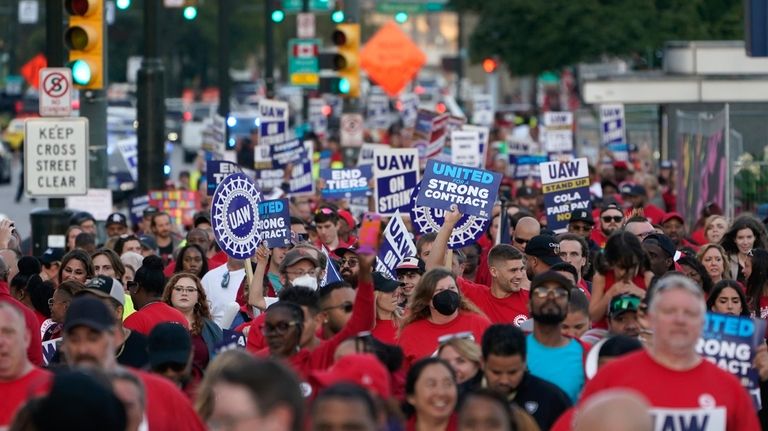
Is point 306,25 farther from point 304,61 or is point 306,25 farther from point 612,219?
point 612,219

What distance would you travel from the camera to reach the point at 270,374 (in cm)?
556

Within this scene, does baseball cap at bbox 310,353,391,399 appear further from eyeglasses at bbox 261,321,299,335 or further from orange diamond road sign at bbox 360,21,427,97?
orange diamond road sign at bbox 360,21,427,97

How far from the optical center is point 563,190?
697 inches

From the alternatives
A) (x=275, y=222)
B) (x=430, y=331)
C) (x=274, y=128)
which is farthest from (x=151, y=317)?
(x=274, y=128)

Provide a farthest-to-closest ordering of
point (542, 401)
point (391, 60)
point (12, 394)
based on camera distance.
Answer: point (391, 60) < point (542, 401) < point (12, 394)

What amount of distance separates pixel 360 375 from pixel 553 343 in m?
1.99

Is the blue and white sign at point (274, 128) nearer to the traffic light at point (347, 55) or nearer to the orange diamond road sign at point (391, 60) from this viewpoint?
the traffic light at point (347, 55)

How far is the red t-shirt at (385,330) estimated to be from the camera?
11.0m

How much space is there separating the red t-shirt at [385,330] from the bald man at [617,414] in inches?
185

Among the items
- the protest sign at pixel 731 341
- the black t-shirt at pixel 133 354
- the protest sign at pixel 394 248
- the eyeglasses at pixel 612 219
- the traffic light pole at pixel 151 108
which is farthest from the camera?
the traffic light pole at pixel 151 108

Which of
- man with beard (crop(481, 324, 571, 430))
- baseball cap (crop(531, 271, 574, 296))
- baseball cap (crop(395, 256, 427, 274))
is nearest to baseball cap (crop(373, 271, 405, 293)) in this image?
baseball cap (crop(395, 256, 427, 274))

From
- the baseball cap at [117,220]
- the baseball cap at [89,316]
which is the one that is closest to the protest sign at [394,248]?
the baseball cap at [117,220]

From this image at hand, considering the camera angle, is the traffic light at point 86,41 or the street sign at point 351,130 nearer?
the traffic light at point 86,41

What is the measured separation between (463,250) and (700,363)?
8305mm
